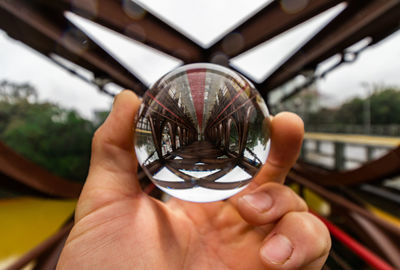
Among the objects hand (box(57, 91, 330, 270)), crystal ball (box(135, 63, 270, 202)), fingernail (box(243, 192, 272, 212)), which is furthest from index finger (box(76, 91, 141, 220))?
fingernail (box(243, 192, 272, 212))

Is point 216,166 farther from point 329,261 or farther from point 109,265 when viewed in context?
point 329,261

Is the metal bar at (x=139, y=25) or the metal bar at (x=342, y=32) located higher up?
the metal bar at (x=139, y=25)

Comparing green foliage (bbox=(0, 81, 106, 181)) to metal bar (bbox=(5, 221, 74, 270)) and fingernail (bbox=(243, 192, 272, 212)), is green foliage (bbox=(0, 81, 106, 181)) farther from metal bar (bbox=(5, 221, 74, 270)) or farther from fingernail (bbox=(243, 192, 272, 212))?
fingernail (bbox=(243, 192, 272, 212))

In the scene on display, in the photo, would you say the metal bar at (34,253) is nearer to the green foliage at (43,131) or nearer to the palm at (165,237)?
the palm at (165,237)

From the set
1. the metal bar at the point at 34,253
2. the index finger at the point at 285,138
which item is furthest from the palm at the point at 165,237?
the metal bar at the point at 34,253

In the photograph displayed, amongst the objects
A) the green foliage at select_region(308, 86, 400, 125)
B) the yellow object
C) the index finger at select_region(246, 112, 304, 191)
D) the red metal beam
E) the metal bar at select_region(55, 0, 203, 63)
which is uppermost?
the metal bar at select_region(55, 0, 203, 63)

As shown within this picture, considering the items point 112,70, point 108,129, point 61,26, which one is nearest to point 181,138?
point 108,129

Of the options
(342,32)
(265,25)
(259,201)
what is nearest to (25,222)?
(259,201)
